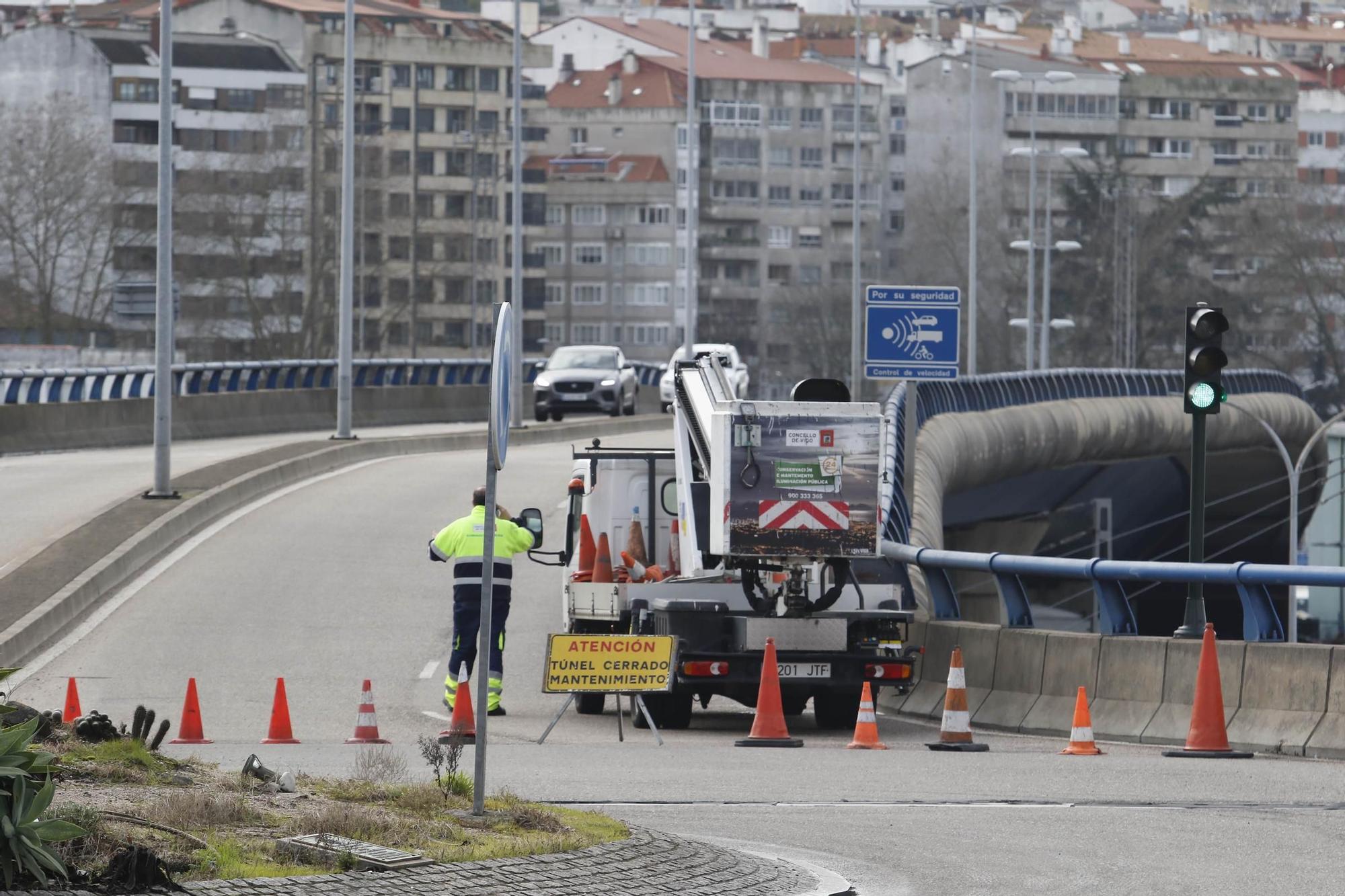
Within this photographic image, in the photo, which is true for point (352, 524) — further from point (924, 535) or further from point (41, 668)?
point (41, 668)

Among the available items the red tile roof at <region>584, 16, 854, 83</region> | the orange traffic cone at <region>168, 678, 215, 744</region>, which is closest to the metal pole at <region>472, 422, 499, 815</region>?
the orange traffic cone at <region>168, 678, 215, 744</region>

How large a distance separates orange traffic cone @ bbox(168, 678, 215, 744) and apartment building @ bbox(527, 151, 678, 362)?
138591 millimetres

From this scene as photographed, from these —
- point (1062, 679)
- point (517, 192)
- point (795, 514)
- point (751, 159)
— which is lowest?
point (1062, 679)

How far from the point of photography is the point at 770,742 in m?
17.3

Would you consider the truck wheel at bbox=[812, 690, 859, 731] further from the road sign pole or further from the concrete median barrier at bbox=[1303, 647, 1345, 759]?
the road sign pole

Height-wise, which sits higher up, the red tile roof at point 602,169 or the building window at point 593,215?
the red tile roof at point 602,169

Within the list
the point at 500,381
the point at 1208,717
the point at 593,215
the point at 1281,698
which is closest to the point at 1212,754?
the point at 1208,717

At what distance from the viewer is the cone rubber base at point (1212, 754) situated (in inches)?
634

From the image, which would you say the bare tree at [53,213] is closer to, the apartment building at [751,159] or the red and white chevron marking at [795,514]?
the apartment building at [751,159]

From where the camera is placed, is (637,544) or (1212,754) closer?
(1212,754)

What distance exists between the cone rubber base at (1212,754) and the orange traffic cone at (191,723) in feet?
20.5

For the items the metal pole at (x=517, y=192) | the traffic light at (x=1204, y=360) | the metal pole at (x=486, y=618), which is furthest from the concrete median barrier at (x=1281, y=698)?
the metal pole at (x=517, y=192)

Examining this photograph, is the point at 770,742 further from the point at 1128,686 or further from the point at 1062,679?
the point at 1128,686

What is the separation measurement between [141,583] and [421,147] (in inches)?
4794
